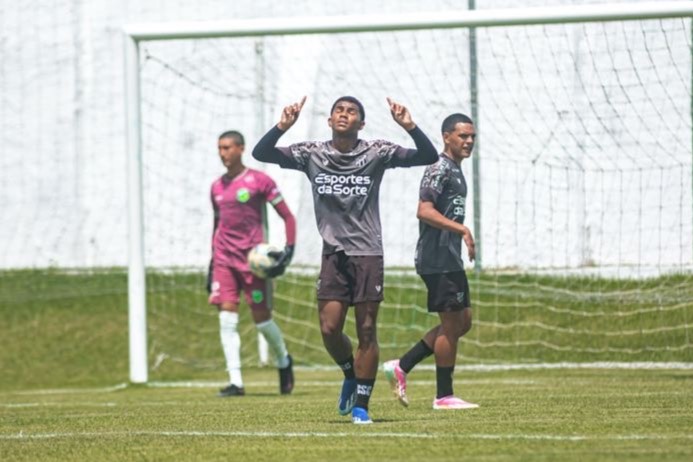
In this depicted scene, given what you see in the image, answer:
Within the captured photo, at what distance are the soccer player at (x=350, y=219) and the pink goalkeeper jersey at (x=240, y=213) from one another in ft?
12.3

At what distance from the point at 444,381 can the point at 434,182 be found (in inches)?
52.1

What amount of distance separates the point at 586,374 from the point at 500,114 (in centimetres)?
269

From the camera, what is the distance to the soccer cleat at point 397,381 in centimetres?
991

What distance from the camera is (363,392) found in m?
9.00

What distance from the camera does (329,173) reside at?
30.5ft

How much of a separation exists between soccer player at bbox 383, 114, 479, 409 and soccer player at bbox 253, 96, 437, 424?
2.90 ft

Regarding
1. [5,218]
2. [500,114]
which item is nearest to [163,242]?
[5,218]

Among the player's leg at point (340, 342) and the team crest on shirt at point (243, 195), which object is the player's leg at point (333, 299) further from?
the team crest on shirt at point (243, 195)

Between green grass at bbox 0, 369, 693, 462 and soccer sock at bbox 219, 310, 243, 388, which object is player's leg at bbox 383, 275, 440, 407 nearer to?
green grass at bbox 0, 369, 693, 462

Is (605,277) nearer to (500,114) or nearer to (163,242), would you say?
(500,114)

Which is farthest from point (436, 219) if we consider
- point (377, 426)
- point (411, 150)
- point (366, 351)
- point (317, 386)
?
point (317, 386)

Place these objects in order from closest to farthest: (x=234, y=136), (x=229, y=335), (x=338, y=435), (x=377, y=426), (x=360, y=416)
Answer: (x=338, y=435) → (x=377, y=426) → (x=360, y=416) → (x=234, y=136) → (x=229, y=335)

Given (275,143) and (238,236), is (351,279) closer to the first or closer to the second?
(275,143)

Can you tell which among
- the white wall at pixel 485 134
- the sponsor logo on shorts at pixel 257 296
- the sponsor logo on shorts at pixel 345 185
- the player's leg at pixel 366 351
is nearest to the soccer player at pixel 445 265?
the sponsor logo on shorts at pixel 345 185
